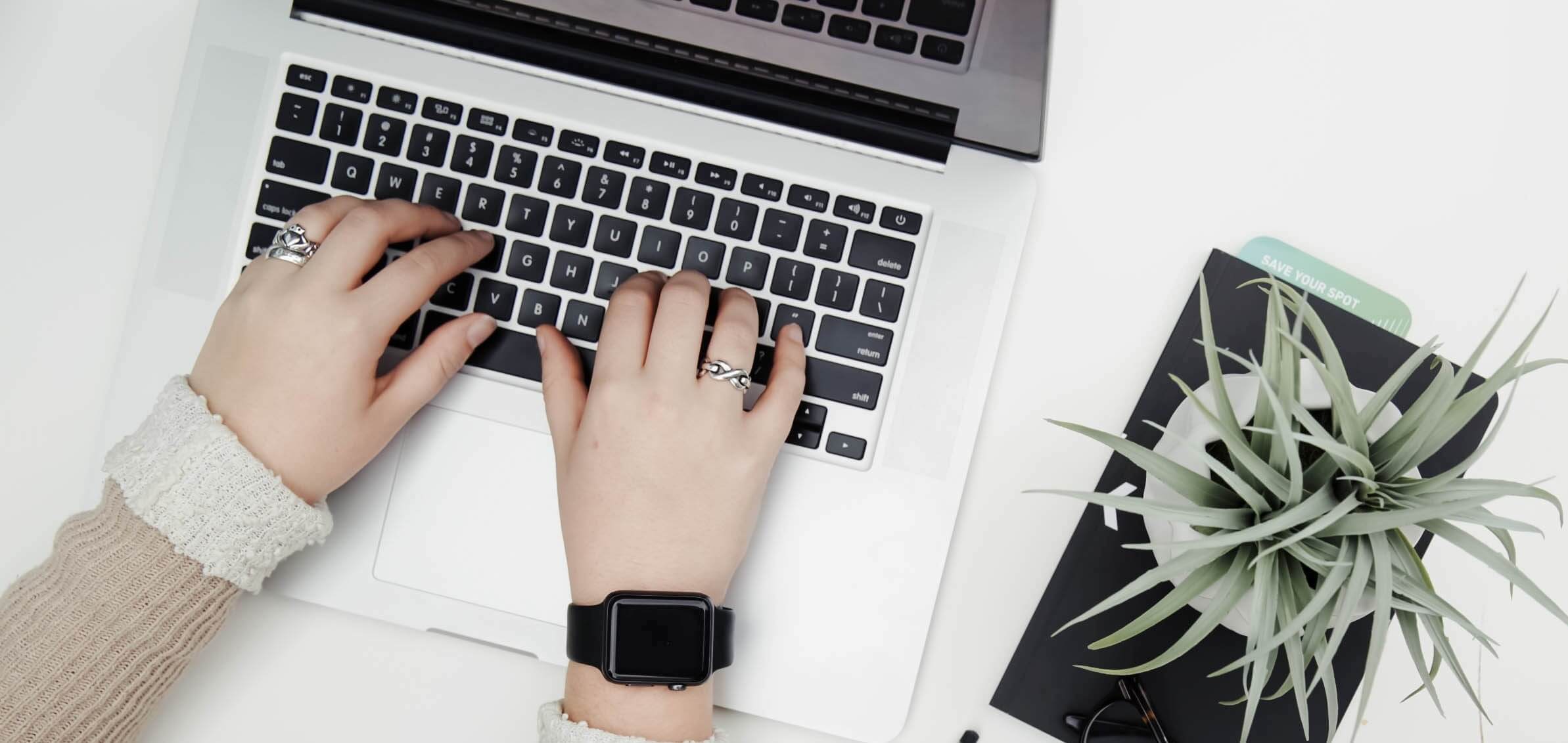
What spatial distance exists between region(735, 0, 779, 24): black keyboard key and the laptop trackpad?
29 centimetres

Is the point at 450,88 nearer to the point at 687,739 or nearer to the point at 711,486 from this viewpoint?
the point at 711,486

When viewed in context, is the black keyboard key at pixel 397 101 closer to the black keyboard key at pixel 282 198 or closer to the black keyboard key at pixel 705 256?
the black keyboard key at pixel 282 198

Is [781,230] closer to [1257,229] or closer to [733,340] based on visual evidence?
[733,340]

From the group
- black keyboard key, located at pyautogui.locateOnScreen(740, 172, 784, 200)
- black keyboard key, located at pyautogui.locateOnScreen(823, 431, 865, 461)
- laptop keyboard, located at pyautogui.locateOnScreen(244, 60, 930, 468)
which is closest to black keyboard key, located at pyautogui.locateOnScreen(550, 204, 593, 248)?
laptop keyboard, located at pyautogui.locateOnScreen(244, 60, 930, 468)

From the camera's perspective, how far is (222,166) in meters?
0.60

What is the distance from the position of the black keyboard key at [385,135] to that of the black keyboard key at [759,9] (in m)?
0.24

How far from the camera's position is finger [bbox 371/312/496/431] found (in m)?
0.56

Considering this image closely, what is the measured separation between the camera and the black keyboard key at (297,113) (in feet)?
1.96

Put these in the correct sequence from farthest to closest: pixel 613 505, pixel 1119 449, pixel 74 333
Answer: pixel 74 333
pixel 613 505
pixel 1119 449

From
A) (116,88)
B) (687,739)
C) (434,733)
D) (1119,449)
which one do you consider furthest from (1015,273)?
(116,88)

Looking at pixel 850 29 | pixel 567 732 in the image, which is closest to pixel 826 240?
pixel 850 29

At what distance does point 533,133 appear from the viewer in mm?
594

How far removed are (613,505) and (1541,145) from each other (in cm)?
66

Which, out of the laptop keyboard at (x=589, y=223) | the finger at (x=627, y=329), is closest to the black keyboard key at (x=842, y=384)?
the laptop keyboard at (x=589, y=223)
